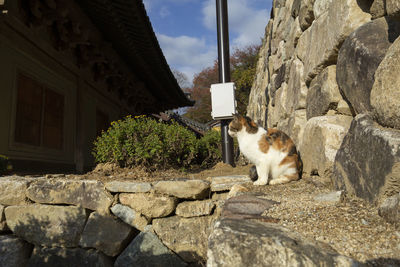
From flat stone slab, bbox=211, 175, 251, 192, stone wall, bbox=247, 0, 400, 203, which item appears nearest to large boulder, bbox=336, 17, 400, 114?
stone wall, bbox=247, 0, 400, 203

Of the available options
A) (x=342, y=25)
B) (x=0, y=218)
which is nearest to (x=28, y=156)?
(x=0, y=218)

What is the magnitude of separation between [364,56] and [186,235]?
7.77 ft

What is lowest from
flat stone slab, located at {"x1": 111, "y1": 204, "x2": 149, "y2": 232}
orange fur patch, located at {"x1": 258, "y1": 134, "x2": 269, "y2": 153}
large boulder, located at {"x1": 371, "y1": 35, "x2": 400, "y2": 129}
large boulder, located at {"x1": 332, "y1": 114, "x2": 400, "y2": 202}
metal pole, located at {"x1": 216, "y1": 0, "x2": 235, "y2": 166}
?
flat stone slab, located at {"x1": 111, "y1": 204, "x2": 149, "y2": 232}

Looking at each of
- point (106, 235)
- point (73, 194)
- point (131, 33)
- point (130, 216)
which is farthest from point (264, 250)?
point (131, 33)

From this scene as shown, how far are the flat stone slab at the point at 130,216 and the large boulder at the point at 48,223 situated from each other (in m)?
0.38

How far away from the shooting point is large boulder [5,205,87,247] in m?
3.11

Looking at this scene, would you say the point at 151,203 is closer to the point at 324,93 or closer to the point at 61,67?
the point at 324,93

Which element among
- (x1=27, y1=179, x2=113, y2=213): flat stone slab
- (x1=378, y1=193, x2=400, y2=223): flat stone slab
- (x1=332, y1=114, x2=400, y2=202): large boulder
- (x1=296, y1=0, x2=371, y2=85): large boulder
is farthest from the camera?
(x1=27, y1=179, x2=113, y2=213): flat stone slab

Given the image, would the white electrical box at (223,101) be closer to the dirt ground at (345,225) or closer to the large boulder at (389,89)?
the dirt ground at (345,225)

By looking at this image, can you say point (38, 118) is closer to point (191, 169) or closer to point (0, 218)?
point (0, 218)

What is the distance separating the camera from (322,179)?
235 centimetres

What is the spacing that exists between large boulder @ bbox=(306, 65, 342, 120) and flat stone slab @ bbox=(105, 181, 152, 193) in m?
2.01

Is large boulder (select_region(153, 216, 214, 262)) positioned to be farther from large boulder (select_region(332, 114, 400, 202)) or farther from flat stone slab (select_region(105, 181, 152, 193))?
large boulder (select_region(332, 114, 400, 202))

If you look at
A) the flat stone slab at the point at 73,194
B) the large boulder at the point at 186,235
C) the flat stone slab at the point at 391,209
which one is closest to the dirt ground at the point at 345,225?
the flat stone slab at the point at 391,209
